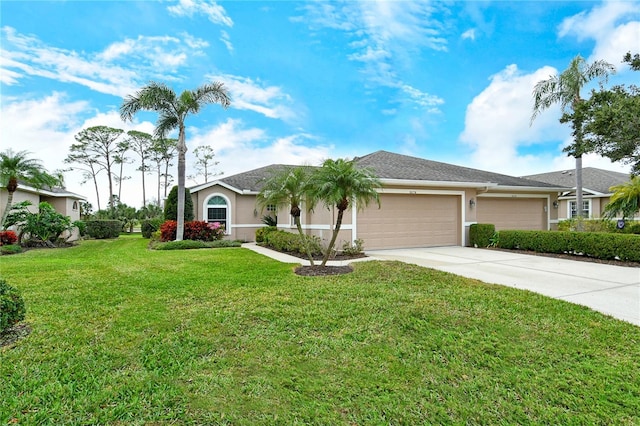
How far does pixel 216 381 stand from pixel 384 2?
439 inches

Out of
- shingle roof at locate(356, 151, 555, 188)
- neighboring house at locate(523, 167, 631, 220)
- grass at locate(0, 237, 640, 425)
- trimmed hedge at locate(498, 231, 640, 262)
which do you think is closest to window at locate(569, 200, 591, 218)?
neighboring house at locate(523, 167, 631, 220)

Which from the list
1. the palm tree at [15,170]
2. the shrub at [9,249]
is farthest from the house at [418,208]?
the shrub at [9,249]

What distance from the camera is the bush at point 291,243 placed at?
10828mm

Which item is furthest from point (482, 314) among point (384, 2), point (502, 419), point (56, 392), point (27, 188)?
point (27, 188)

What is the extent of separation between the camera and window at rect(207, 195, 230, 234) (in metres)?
17.8

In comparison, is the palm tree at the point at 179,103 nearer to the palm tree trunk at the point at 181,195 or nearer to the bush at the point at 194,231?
the palm tree trunk at the point at 181,195

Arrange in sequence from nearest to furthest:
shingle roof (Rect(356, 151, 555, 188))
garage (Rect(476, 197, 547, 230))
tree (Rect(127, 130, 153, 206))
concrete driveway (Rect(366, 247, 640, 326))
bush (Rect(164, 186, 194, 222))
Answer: concrete driveway (Rect(366, 247, 640, 326)) → shingle roof (Rect(356, 151, 555, 188)) → garage (Rect(476, 197, 547, 230)) → bush (Rect(164, 186, 194, 222)) → tree (Rect(127, 130, 153, 206))

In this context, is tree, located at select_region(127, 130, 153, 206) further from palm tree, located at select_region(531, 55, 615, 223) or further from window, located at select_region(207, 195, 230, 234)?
palm tree, located at select_region(531, 55, 615, 223)

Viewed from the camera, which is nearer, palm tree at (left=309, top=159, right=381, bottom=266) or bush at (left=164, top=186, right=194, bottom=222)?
palm tree at (left=309, top=159, right=381, bottom=266)

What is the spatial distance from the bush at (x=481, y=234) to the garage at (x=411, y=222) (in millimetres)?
508

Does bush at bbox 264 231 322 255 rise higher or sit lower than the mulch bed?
higher

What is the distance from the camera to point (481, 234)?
1344cm

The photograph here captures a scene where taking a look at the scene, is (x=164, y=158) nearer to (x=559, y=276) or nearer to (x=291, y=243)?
(x=291, y=243)

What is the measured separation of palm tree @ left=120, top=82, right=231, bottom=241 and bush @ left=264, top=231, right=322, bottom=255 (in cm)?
479
